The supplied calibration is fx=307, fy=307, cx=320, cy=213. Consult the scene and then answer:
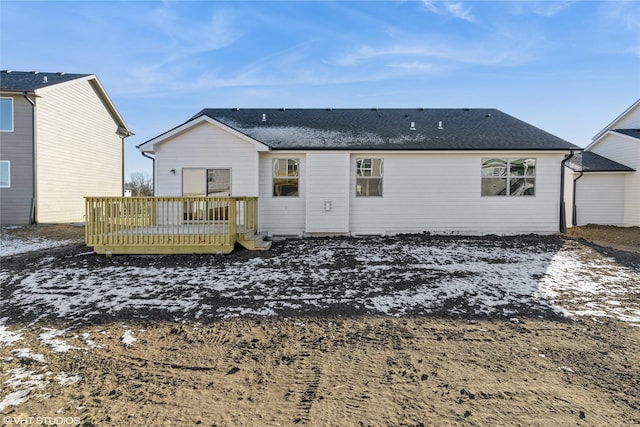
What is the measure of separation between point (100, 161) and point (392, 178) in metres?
17.3

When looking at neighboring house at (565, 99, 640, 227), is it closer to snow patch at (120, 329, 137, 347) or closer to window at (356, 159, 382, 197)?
window at (356, 159, 382, 197)

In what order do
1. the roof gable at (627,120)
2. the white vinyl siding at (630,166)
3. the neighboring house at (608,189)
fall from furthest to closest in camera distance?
the roof gable at (627,120) < the neighboring house at (608,189) < the white vinyl siding at (630,166)

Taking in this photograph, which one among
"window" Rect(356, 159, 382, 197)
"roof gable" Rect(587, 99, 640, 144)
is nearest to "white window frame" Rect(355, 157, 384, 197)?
"window" Rect(356, 159, 382, 197)

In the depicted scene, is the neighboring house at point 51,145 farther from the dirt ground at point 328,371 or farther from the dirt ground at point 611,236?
the dirt ground at point 611,236

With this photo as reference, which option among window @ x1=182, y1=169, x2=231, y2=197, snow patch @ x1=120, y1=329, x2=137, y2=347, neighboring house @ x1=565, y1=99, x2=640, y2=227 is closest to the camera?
snow patch @ x1=120, y1=329, x2=137, y2=347

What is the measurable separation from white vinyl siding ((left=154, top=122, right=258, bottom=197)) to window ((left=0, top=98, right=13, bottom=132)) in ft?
29.3

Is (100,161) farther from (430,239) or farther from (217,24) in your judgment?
(430,239)

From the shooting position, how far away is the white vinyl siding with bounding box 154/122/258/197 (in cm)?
1001

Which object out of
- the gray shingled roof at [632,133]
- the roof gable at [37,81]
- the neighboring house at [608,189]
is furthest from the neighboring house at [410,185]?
the roof gable at [37,81]

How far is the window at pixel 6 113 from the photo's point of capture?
13234 millimetres

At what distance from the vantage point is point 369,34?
1338cm

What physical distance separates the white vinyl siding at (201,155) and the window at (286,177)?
33.8 inches

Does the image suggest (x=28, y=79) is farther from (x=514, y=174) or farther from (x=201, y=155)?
(x=514, y=174)

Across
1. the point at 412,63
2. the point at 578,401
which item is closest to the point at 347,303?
the point at 578,401
